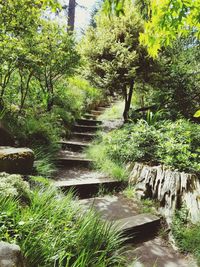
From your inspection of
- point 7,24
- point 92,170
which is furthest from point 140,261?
point 7,24

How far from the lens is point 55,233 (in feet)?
8.21

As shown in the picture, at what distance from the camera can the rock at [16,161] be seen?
4.05 metres

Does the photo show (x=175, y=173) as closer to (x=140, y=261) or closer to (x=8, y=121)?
(x=140, y=261)

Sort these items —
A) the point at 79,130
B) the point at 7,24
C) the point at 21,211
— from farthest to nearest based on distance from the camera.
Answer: the point at 79,130
the point at 7,24
the point at 21,211

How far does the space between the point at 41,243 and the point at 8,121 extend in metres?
3.80

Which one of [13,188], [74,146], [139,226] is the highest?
[13,188]

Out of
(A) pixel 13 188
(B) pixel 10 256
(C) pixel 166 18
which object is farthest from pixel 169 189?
Result: (B) pixel 10 256

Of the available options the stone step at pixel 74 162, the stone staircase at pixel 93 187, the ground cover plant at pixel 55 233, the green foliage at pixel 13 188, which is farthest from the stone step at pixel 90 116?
the ground cover plant at pixel 55 233

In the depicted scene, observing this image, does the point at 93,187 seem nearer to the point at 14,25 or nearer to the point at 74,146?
the point at 74,146

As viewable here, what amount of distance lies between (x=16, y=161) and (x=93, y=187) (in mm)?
1547

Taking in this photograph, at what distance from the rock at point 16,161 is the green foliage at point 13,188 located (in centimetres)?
62

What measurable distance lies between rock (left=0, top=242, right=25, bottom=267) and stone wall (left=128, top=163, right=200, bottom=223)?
9.40 feet

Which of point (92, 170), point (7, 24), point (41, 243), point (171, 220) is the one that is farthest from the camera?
point (92, 170)

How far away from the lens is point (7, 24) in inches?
193
